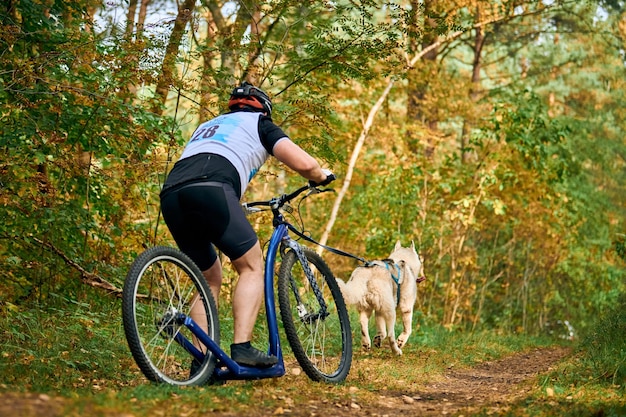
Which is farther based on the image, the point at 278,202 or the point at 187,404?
the point at 278,202

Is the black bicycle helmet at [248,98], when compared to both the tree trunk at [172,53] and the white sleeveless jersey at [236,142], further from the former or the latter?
the tree trunk at [172,53]

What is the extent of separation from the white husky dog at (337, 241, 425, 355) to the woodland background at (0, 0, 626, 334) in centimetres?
166

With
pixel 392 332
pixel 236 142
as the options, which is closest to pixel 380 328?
pixel 392 332

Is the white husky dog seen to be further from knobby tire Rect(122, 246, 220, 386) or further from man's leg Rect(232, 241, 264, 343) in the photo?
knobby tire Rect(122, 246, 220, 386)

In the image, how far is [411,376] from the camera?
23.4 ft

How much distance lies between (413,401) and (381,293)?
7.56 ft

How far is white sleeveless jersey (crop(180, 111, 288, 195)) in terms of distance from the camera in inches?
199

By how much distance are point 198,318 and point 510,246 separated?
12399 millimetres

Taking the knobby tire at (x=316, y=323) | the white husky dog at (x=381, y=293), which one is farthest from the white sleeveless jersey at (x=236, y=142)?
the white husky dog at (x=381, y=293)

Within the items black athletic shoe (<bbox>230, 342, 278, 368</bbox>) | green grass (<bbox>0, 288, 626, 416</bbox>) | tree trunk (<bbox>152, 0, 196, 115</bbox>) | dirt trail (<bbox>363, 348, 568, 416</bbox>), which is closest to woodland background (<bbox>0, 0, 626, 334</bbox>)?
tree trunk (<bbox>152, 0, 196, 115</bbox>)

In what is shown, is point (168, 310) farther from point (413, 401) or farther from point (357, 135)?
point (357, 135)

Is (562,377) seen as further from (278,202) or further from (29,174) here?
(29,174)

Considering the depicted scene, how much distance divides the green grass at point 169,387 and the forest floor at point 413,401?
57 mm

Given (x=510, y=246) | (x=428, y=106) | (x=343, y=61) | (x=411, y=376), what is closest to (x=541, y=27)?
(x=428, y=106)
